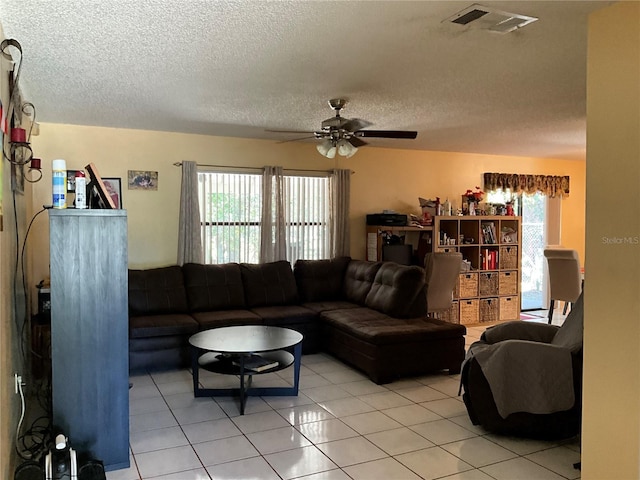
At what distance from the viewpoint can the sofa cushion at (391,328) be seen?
4414 millimetres

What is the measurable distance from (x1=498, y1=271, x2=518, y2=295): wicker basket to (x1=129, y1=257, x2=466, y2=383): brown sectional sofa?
2.37 metres

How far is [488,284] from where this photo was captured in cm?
703

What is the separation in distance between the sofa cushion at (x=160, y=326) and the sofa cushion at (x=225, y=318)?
9cm

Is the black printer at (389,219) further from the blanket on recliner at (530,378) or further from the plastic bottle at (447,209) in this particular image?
the blanket on recliner at (530,378)

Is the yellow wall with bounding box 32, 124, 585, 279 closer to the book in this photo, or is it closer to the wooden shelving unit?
the wooden shelving unit

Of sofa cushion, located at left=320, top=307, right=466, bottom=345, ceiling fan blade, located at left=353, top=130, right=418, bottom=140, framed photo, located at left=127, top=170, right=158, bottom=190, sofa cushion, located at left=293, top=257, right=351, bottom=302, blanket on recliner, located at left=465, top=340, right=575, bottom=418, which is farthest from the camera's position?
sofa cushion, located at left=293, top=257, right=351, bottom=302

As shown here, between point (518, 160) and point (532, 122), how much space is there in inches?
112

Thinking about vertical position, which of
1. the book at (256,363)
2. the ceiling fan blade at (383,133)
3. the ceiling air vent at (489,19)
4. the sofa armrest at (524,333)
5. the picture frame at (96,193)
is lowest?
the book at (256,363)

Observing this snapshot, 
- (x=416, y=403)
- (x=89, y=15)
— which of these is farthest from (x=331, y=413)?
(x=89, y=15)

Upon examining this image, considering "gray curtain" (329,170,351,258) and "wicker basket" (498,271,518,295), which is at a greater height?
"gray curtain" (329,170,351,258)

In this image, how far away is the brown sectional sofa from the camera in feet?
14.9

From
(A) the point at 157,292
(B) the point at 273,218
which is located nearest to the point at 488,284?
(B) the point at 273,218

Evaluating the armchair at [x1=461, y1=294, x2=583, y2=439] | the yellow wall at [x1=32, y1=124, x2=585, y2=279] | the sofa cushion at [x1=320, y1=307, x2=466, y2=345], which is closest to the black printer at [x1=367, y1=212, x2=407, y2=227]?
the yellow wall at [x1=32, y1=124, x2=585, y2=279]

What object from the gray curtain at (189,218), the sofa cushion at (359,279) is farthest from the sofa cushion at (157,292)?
the sofa cushion at (359,279)
